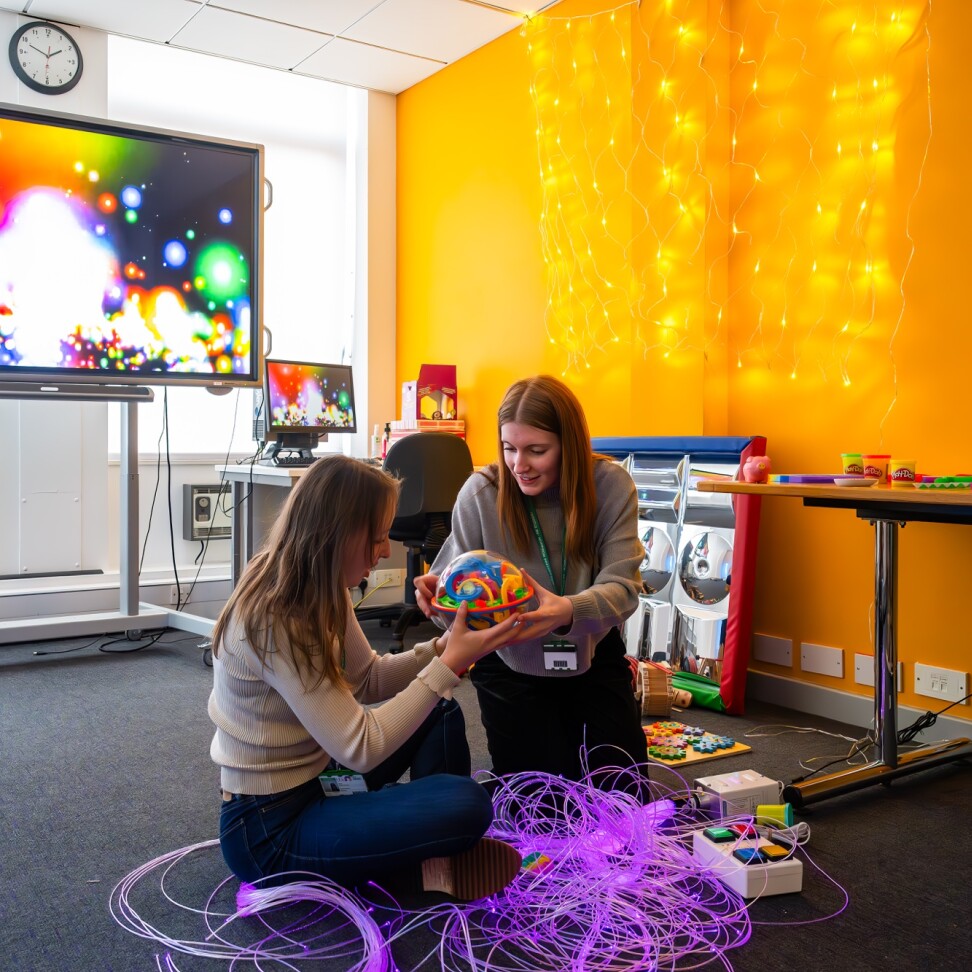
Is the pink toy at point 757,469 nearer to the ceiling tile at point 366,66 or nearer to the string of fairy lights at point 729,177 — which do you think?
the string of fairy lights at point 729,177

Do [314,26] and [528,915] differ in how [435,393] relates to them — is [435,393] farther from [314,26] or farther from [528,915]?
[528,915]

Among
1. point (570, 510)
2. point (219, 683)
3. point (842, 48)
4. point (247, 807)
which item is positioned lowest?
point (247, 807)

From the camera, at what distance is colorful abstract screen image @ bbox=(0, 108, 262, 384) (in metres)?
3.34

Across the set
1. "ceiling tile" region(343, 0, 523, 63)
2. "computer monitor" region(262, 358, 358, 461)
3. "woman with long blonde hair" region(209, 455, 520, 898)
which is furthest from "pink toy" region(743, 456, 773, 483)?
"ceiling tile" region(343, 0, 523, 63)

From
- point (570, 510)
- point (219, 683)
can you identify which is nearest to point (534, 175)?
point (570, 510)

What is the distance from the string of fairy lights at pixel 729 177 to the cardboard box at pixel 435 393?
68 centimetres

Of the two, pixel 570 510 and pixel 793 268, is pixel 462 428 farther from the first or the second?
pixel 570 510

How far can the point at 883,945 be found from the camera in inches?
62.6

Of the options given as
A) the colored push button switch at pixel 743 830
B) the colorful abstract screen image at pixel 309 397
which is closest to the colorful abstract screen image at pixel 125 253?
the colorful abstract screen image at pixel 309 397

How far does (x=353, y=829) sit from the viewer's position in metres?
1.57

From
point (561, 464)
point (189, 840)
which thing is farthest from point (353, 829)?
point (561, 464)

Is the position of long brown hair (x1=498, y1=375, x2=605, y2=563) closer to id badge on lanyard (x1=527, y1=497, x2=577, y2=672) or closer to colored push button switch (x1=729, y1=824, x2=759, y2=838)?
id badge on lanyard (x1=527, y1=497, x2=577, y2=672)

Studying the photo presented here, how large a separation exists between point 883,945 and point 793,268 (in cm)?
220

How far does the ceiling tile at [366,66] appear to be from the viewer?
4346 millimetres
